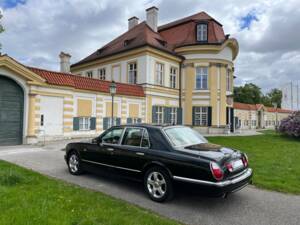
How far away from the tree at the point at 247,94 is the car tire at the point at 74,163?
6915 cm

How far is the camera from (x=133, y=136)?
6027mm

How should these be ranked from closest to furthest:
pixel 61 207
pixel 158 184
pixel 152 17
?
pixel 61 207 < pixel 158 184 < pixel 152 17

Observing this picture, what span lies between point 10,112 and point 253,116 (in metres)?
43.6

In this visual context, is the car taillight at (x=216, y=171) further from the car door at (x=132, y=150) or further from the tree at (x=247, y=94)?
the tree at (x=247, y=94)

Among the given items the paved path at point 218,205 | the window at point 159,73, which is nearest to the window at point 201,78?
the window at point 159,73

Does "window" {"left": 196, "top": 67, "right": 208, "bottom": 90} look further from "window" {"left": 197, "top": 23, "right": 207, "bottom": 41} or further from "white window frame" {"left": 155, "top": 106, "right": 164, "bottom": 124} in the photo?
"white window frame" {"left": 155, "top": 106, "right": 164, "bottom": 124}

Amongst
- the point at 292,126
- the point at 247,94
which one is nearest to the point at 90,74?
the point at 292,126

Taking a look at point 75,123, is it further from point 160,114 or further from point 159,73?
point 159,73

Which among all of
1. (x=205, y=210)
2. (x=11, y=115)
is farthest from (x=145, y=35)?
(x=205, y=210)

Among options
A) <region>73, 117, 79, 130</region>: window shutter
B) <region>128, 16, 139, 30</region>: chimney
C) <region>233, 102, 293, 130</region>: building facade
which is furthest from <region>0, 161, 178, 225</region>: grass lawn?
<region>233, 102, 293, 130</region>: building facade

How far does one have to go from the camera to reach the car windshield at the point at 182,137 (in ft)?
18.2

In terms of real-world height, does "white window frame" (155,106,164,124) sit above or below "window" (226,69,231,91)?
below

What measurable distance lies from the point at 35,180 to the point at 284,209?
5581 mm

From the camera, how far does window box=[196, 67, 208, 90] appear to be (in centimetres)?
2552
